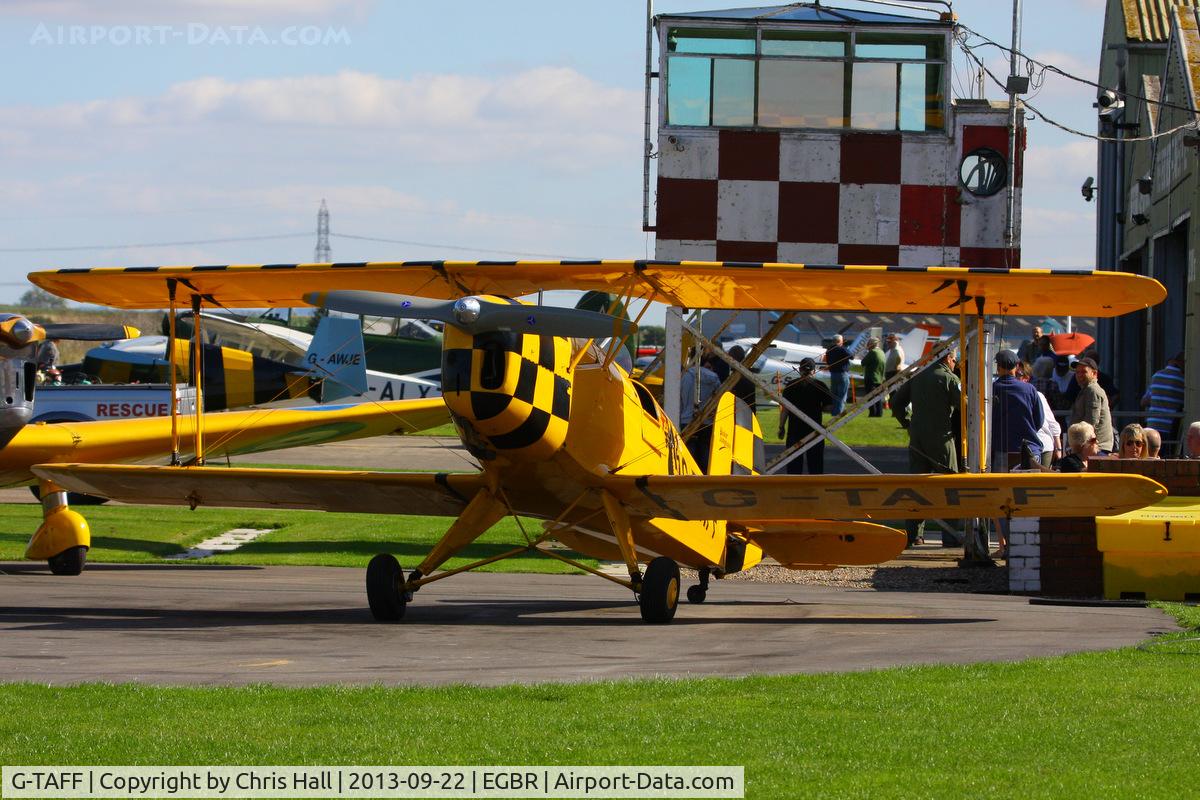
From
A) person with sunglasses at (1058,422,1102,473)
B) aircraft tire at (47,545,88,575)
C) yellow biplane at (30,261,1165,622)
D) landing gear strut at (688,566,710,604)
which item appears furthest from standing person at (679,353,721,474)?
aircraft tire at (47,545,88,575)

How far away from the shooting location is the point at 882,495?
32.8 feet

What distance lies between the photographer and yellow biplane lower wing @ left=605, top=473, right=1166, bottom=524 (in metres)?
9.43

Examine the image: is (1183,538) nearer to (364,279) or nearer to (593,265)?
(593,265)

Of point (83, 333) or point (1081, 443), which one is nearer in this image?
point (1081, 443)

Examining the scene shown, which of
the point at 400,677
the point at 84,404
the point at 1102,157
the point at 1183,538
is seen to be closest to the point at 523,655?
the point at 400,677

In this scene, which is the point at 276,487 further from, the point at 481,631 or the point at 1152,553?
the point at 1152,553

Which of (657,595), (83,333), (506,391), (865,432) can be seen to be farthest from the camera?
(865,432)

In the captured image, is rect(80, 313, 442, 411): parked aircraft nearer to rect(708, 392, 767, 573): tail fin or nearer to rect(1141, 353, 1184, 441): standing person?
rect(708, 392, 767, 573): tail fin

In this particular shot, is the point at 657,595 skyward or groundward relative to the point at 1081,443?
groundward

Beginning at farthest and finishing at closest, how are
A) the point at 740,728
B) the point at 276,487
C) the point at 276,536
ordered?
the point at 276,536, the point at 276,487, the point at 740,728

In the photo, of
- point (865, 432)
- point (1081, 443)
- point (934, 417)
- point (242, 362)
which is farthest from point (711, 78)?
point (865, 432)

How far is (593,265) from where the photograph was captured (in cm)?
989

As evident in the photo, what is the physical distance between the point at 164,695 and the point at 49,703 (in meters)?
0.46

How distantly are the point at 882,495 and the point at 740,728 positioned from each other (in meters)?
4.54
